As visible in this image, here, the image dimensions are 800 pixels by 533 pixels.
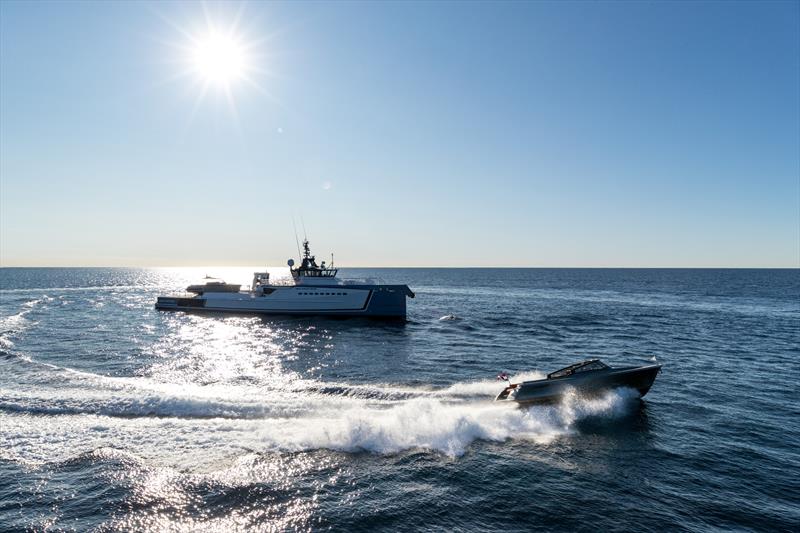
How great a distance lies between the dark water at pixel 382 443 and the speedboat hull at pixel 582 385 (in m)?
0.65

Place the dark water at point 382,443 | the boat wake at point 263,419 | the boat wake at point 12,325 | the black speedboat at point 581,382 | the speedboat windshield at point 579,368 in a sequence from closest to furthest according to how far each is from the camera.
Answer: the dark water at point 382,443 → the boat wake at point 263,419 → the black speedboat at point 581,382 → the speedboat windshield at point 579,368 → the boat wake at point 12,325

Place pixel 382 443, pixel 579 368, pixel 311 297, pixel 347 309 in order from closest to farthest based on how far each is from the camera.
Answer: pixel 382 443, pixel 579 368, pixel 347 309, pixel 311 297

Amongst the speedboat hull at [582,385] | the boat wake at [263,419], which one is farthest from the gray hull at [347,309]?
the speedboat hull at [582,385]

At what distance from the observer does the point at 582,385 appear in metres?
20.6

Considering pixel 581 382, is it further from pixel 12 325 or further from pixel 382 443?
pixel 12 325

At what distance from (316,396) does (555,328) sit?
32.9 m

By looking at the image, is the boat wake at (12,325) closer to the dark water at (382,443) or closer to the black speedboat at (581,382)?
the dark water at (382,443)

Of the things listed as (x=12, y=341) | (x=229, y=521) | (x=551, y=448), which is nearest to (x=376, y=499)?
(x=229, y=521)

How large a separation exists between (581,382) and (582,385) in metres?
0.17

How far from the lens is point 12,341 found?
1431 inches

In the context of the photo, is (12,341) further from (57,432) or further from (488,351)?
(488,351)

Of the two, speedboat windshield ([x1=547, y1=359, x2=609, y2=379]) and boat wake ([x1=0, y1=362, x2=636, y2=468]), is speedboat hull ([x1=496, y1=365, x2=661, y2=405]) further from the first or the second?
boat wake ([x1=0, y1=362, x2=636, y2=468])

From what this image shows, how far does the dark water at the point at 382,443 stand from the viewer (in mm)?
12023

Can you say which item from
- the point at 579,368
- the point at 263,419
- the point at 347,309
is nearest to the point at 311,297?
the point at 347,309
